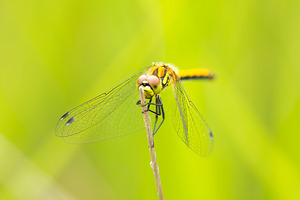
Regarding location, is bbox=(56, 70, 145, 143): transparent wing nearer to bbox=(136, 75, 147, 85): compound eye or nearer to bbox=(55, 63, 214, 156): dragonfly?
bbox=(55, 63, 214, 156): dragonfly

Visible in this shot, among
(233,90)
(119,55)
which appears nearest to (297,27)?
(233,90)

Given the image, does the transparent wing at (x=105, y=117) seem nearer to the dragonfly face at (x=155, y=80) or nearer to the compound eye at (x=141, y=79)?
the dragonfly face at (x=155, y=80)

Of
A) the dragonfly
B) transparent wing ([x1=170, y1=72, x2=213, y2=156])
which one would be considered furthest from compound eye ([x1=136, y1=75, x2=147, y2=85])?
transparent wing ([x1=170, y1=72, x2=213, y2=156])

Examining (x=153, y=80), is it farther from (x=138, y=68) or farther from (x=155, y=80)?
(x=138, y=68)

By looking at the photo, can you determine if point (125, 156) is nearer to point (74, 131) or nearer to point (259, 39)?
point (74, 131)

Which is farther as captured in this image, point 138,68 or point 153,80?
point 138,68

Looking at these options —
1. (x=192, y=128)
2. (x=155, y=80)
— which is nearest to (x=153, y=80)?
(x=155, y=80)
